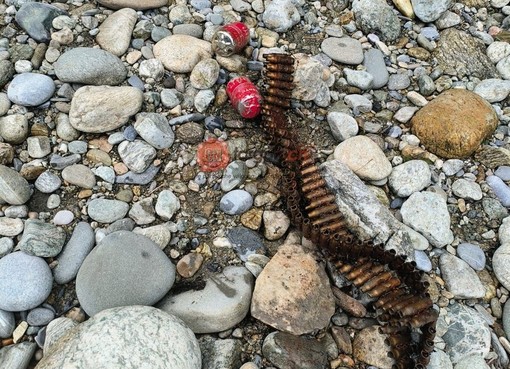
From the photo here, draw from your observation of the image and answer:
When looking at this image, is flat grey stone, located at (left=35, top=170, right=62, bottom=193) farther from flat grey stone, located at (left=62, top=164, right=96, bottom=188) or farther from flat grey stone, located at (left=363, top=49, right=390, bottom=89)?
flat grey stone, located at (left=363, top=49, right=390, bottom=89)

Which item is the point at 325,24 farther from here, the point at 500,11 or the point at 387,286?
the point at 387,286

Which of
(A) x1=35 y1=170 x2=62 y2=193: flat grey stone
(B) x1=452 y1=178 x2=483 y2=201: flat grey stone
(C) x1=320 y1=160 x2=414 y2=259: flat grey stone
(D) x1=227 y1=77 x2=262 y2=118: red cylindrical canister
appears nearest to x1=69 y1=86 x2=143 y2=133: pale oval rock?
(A) x1=35 y1=170 x2=62 y2=193: flat grey stone

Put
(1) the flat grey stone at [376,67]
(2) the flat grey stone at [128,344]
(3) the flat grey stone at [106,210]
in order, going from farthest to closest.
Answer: (1) the flat grey stone at [376,67]
(3) the flat grey stone at [106,210]
(2) the flat grey stone at [128,344]

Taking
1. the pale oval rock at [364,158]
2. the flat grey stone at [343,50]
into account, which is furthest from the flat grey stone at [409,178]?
the flat grey stone at [343,50]

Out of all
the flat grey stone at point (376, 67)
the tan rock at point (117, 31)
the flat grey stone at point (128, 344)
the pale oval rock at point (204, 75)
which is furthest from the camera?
the flat grey stone at point (376, 67)

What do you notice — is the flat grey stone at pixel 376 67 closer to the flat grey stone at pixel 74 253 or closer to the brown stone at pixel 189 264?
the brown stone at pixel 189 264

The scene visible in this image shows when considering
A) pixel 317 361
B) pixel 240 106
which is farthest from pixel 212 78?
pixel 317 361
